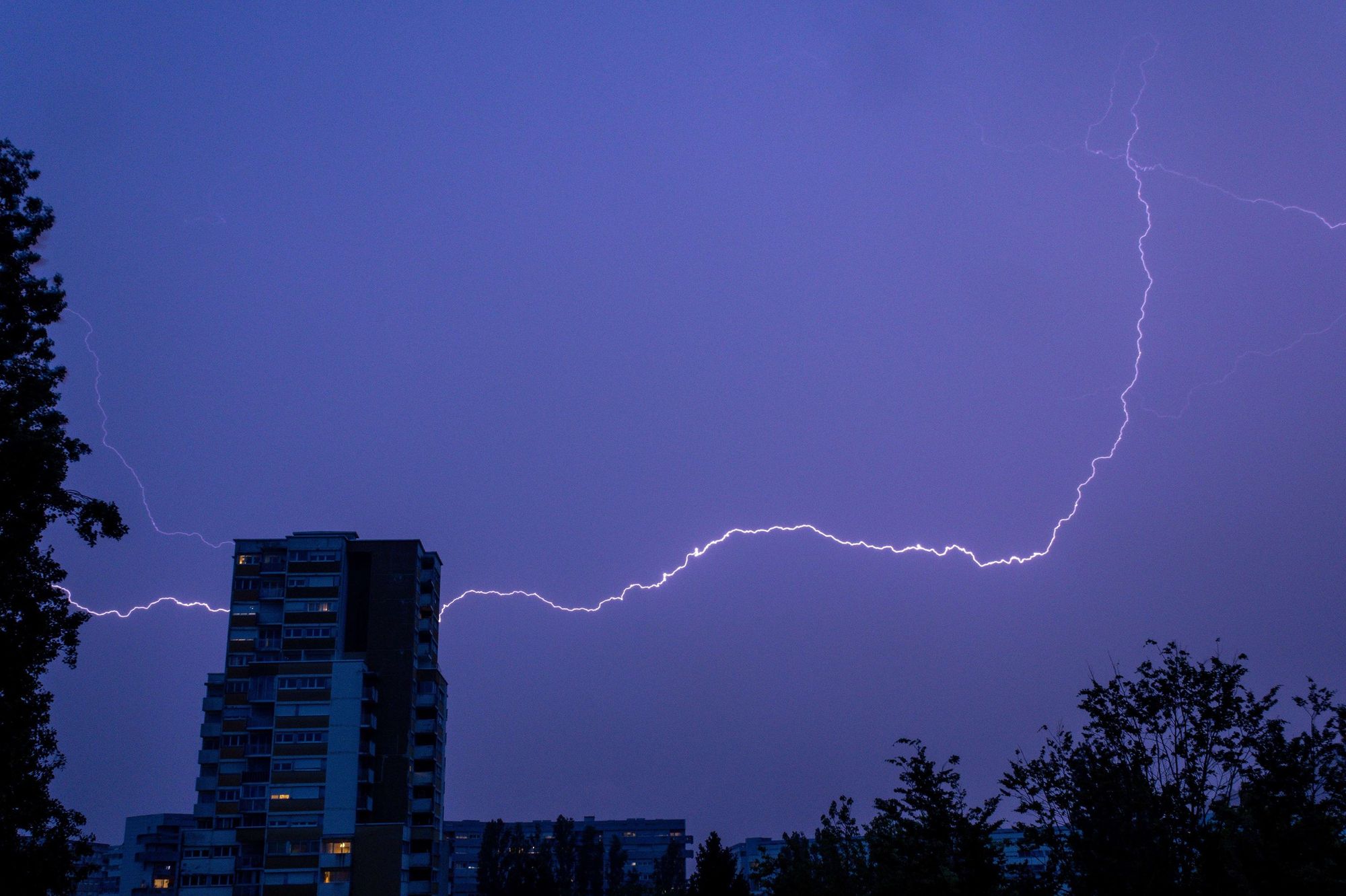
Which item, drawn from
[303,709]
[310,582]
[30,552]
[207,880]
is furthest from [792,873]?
[310,582]

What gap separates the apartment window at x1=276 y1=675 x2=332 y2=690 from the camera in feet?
190

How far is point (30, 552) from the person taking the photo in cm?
1636

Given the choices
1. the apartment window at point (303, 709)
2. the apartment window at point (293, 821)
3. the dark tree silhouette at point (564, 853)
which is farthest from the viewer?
the dark tree silhouette at point (564, 853)

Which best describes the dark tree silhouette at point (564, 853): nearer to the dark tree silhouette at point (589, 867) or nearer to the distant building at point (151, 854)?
the dark tree silhouette at point (589, 867)

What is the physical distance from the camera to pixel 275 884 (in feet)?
176

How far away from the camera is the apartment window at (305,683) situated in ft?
190

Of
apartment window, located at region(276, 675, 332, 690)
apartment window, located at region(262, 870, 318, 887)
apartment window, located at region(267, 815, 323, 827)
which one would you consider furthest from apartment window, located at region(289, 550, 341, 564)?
apartment window, located at region(262, 870, 318, 887)

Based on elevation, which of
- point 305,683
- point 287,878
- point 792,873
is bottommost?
point 792,873

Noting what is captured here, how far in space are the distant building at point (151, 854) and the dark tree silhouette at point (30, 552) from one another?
55945 mm

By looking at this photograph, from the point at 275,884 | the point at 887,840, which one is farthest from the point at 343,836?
the point at 887,840

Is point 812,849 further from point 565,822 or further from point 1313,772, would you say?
point 565,822

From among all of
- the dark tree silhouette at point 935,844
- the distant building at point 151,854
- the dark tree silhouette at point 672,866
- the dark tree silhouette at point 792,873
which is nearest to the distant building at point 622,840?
the dark tree silhouette at point 672,866

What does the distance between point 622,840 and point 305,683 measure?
8051 centimetres

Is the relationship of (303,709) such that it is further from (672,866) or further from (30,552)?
(672,866)
